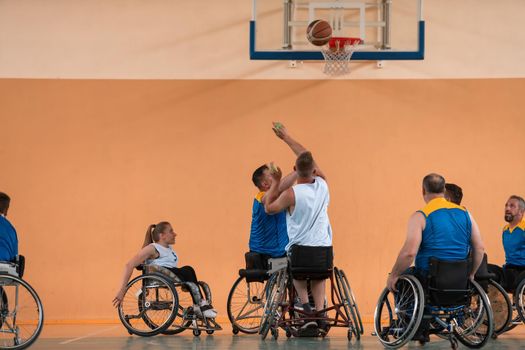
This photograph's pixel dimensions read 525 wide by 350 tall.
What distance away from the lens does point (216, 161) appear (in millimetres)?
8438

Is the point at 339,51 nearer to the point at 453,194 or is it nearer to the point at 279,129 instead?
the point at 453,194

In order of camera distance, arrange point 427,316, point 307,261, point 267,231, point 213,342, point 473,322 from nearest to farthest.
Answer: point 427,316 < point 473,322 < point 307,261 < point 213,342 < point 267,231

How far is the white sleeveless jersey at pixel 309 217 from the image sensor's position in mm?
5730

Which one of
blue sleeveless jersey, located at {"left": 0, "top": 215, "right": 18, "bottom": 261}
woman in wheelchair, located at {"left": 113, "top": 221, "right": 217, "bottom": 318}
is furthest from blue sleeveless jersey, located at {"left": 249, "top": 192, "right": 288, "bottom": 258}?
blue sleeveless jersey, located at {"left": 0, "top": 215, "right": 18, "bottom": 261}

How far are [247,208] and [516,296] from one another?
294 cm

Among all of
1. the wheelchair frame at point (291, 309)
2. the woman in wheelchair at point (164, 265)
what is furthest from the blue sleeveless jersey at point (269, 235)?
the wheelchair frame at point (291, 309)

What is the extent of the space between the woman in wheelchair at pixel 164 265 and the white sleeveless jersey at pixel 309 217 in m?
0.99

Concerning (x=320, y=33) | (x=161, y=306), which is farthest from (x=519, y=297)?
(x=320, y=33)

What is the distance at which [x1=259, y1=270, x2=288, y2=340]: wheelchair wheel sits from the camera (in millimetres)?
5672

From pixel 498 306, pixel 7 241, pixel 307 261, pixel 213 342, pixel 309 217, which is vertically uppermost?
pixel 309 217

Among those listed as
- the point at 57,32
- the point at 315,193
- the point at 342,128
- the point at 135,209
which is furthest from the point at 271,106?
the point at 315,193

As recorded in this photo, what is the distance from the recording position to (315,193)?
5.77 meters

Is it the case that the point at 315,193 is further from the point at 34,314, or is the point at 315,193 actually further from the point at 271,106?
the point at 34,314

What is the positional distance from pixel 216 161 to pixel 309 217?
2.82 meters
